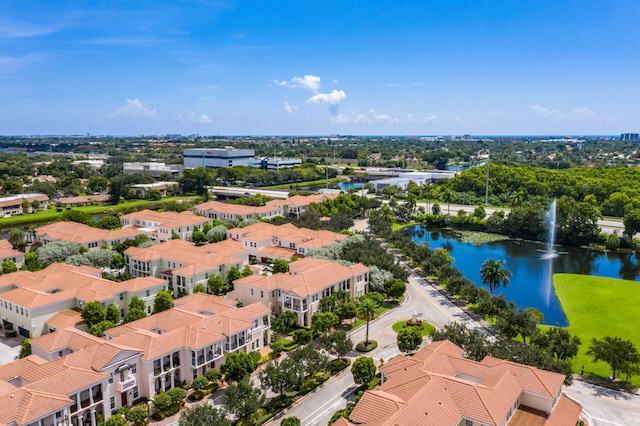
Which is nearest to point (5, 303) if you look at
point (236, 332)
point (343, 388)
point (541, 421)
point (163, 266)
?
point (163, 266)

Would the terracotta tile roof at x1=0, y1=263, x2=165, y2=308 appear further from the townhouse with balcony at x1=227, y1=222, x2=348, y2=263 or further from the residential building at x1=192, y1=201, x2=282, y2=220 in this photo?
the residential building at x1=192, y1=201, x2=282, y2=220

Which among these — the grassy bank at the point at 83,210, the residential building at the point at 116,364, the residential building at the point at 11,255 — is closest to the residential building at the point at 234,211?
the grassy bank at the point at 83,210

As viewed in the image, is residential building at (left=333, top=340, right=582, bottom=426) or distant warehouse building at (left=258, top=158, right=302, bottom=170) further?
distant warehouse building at (left=258, top=158, right=302, bottom=170)

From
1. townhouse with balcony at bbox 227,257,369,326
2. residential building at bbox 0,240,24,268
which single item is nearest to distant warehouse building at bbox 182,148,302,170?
residential building at bbox 0,240,24,268

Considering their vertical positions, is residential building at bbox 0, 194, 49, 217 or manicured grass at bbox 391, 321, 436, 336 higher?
residential building at bbox 0, 194, 49, 217

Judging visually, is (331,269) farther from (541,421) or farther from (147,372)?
(541,421)

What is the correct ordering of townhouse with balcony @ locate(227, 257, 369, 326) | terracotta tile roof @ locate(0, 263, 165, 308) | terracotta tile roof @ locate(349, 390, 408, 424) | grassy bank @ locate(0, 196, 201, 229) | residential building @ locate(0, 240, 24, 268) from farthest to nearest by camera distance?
grassy bank @ locate(0, 196, 201, 229)
residential building @ locate(0, 240, 24, 268)
townhouse with balcony @ locate(227, 257, 369, 326)
terracotta tile roof @ locate(0, 263, 165, 308)
terracotta tile roof @ locate(349, 390, 408, 424)

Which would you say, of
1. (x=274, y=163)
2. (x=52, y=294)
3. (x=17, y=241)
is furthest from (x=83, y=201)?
(x=52, y=294)

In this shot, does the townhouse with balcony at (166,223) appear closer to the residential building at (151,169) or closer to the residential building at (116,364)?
the residential building at (116,364)
